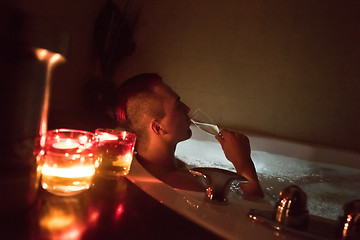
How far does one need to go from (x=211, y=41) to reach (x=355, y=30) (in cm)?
103

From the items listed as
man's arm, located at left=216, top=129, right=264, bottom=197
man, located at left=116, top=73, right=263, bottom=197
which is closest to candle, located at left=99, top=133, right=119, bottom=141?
man, located at left=116, top=73, right=263, bottom=197

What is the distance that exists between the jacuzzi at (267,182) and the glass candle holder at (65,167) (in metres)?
0.14

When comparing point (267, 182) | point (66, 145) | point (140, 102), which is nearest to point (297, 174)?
point (267, 182)

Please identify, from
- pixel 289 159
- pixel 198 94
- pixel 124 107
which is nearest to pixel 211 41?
pixel 198 94

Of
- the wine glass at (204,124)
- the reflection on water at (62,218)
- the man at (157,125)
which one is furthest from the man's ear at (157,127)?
the reflection on water at (62,218)

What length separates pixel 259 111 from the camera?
250cm

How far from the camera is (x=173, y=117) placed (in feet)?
3.99

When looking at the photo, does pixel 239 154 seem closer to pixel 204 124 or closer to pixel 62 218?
pixel 204 124

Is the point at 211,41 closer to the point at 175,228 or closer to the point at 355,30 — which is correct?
the point at 355,30

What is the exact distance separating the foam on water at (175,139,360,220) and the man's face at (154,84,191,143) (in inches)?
12.3

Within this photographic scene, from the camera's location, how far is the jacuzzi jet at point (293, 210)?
0.54 meters

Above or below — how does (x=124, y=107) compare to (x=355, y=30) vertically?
below

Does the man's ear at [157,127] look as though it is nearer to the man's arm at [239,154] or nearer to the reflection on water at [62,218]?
the man's arm at [239,154]

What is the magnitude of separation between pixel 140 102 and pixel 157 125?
0.35ft
